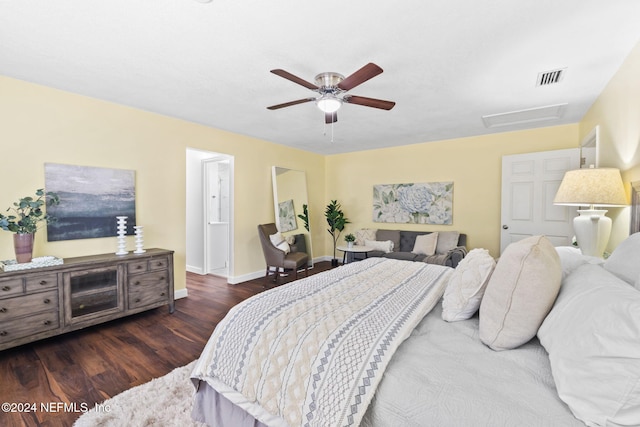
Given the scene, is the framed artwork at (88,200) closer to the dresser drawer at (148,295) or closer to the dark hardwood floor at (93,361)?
the dresser drawer at (148,295)

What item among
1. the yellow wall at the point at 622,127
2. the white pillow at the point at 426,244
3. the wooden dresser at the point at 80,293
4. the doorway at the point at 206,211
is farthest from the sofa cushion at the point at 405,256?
the wooden dresser at the point at 80,293

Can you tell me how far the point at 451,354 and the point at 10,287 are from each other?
3294mm

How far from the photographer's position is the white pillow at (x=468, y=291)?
4.62 feet

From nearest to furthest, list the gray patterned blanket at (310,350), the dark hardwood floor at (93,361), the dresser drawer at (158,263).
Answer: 1. the gray patterned blanket at (310,350)
2. the dark hardwood floor at (93,361)
3. the dresser drawer at (158,263)

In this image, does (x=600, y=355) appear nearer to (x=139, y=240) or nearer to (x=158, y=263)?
(x=158, y=263)

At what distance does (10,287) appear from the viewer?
234 centimetres

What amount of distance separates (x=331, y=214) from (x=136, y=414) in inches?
182

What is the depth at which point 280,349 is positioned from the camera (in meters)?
1.23

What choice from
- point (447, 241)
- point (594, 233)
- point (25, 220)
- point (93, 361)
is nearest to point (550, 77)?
point (594, 233)

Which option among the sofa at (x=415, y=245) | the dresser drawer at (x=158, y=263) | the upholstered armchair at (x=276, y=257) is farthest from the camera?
the upholstered armchair at (x=276, y=257)

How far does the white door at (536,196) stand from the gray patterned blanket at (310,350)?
3.26 meters

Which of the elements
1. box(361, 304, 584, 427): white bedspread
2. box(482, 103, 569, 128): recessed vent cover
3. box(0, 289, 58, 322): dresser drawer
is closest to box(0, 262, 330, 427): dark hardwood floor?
box(0, 289, 58, 322): dresser drawer

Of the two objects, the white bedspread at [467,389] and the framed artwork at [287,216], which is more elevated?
the framed artwork at [287,216]

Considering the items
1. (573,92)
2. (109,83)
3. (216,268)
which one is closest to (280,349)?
(109,83)
